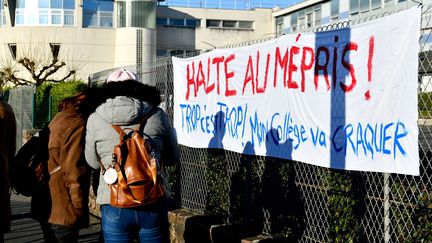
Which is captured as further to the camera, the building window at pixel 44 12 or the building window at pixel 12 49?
the building window at pixel 12 49

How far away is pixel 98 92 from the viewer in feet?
15.3

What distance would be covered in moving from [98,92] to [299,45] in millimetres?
1593

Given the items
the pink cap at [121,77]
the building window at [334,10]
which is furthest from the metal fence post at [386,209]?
the building window at [334,10]

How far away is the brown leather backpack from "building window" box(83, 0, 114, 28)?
4389 cm

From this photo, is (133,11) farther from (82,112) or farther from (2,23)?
(82,112)

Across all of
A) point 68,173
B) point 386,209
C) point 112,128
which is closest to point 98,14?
point 68,173

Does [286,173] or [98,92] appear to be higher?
[98,92]

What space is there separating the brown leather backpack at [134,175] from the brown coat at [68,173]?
2.50 ft

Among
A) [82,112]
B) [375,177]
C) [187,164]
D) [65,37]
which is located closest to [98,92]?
[82,112]

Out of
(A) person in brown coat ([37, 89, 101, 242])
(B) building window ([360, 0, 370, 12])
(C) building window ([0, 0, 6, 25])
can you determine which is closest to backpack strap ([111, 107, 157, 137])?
(A) person in brown coat ([37, 89, 101, 242])

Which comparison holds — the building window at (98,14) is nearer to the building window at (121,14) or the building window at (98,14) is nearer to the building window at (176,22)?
the building window at (121,14)

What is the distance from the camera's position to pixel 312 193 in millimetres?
5219

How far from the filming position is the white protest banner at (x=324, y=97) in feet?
12.8

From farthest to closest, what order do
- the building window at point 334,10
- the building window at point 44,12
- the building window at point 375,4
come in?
the building window at point 44,12
the building window at point 334,10
the building window at point 375,4
